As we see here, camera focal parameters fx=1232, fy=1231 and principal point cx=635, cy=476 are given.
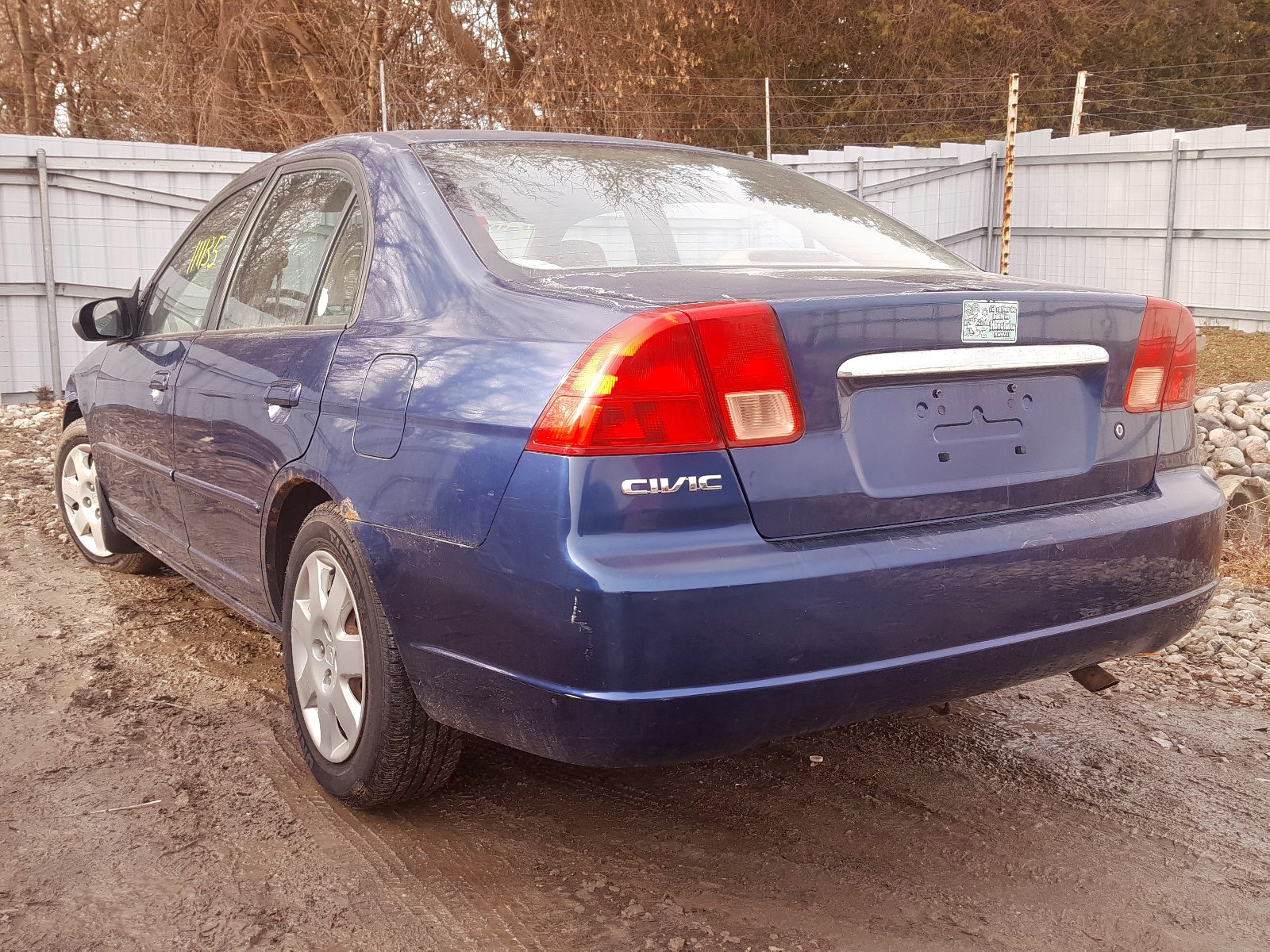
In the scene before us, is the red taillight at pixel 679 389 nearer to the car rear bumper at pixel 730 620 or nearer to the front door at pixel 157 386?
the car rear bumper at pixel 730 620

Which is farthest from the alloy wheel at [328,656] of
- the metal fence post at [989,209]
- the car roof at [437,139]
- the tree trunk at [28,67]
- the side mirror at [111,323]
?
the tree trunk at [28,67]

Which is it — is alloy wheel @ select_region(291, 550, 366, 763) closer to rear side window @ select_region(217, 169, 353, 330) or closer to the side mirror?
rear side window @ select_region(217, 169, 353, 330)

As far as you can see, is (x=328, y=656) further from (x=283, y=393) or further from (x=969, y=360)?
(x=969, y=360)

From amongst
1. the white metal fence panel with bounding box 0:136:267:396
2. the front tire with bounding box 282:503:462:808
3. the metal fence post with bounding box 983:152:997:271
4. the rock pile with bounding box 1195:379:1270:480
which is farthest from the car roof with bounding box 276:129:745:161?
the metal fence post with bounding box 983:152:997:271

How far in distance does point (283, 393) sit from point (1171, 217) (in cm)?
1486

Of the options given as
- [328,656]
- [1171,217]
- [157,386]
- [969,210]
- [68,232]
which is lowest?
[328,656]

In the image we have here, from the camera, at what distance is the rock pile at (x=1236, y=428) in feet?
24.7

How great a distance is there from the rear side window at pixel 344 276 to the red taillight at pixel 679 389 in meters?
0.95

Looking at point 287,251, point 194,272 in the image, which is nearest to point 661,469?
point 287,251

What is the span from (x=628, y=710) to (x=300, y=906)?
33.6 inches

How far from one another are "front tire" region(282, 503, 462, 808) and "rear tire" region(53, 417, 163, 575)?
2270mm

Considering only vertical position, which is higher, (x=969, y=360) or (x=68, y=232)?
(x=68, y=232)

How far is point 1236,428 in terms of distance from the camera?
885 centimetres

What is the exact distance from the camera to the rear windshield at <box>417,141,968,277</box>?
111 inches
